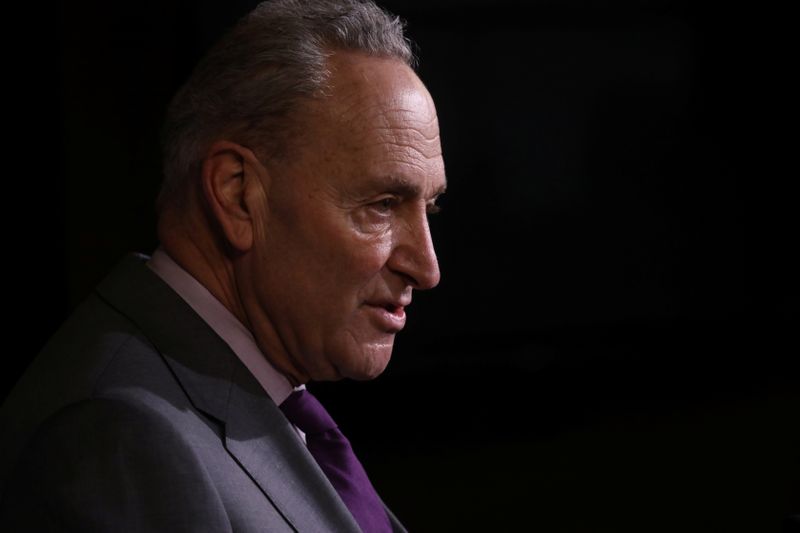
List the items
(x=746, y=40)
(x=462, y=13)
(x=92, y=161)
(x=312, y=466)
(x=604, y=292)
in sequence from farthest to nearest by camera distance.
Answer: (x=746, y=40) < (x=604, y=292) < (x=462, y=13) < (x=92, y=161) < (x=312, y=466)

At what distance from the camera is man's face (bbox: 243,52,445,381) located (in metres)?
1.17

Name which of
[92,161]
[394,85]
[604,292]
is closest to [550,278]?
[604,292]

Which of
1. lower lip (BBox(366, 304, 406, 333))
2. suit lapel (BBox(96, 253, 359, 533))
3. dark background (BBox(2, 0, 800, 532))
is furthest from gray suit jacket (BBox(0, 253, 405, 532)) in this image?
dark background (BBox(2, 0, 800, 532))

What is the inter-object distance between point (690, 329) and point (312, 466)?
6.99 feet

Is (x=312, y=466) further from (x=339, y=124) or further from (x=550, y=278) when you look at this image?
(x=550, y=278)

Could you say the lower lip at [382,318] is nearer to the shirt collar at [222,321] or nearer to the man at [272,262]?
the man at [272,262]

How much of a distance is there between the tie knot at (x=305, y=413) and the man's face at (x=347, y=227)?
0.05 metres

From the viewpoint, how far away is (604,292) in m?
2.93

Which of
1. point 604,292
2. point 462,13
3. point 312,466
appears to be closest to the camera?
point 312,466

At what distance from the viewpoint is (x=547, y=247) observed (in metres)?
2.84

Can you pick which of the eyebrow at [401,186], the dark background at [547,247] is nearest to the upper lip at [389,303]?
the eyebrow at [401,186]

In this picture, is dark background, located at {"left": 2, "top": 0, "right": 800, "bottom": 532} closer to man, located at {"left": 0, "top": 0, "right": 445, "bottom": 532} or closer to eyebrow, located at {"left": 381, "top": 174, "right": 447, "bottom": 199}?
man, located at {"left": 0, "top": 0, "right": 445, "bottom": 532}

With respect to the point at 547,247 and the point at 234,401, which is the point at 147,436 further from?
the point at 547,247

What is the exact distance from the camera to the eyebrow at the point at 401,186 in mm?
1181
